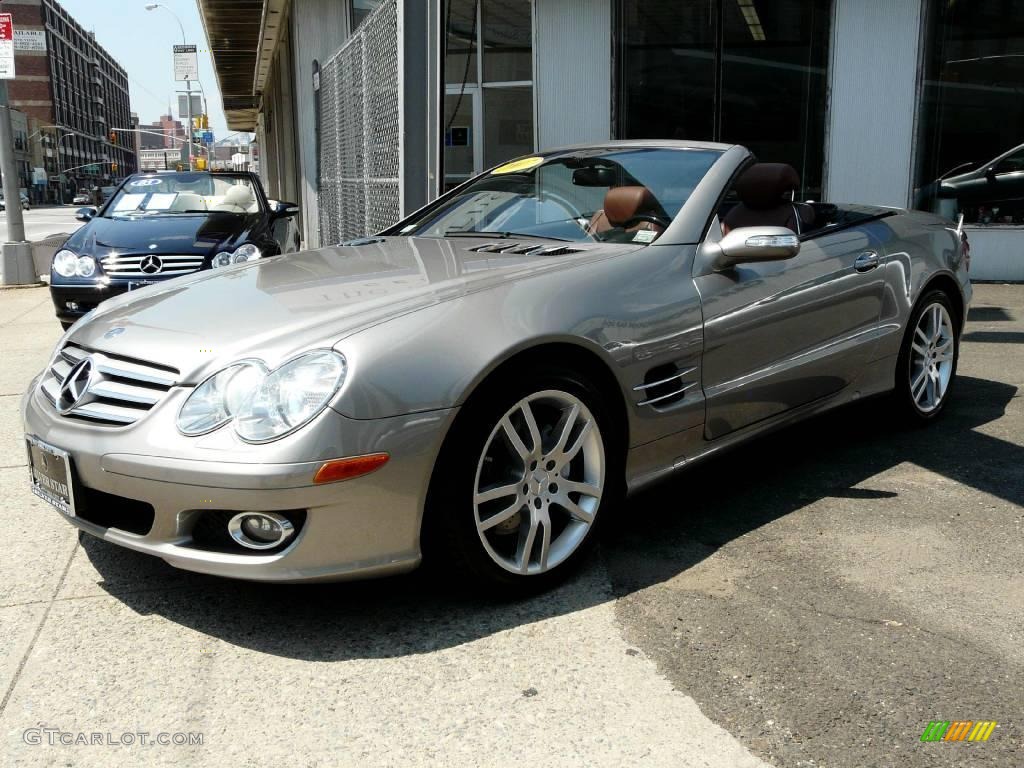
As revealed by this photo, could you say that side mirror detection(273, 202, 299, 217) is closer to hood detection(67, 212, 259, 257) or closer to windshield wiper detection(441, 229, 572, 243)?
hood detection(67, 212, 259, 257)

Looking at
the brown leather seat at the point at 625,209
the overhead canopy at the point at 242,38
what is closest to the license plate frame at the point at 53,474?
the brown leather seat at the point at 625,209

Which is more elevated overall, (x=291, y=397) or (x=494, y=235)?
(x=494, y=235)

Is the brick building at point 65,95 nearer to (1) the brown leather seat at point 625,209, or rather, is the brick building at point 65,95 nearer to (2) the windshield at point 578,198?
(2) the windshield at point 578,198

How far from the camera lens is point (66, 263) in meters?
7.14

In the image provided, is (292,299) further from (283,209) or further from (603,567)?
(283,209)

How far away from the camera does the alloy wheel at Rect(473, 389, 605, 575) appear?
9.34 feet

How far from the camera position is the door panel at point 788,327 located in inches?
137

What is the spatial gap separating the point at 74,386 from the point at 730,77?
9785 millimetres

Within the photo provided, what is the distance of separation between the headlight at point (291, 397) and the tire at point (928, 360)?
3.01 meters

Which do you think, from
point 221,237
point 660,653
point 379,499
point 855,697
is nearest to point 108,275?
point 221,237

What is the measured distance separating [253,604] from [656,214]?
1965 mm

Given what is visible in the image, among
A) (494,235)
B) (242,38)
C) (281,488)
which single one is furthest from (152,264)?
(242,38)

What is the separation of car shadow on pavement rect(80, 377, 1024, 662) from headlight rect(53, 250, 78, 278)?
13.7 ft

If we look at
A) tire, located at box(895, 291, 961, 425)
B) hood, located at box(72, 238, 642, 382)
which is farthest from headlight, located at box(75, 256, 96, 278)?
tire, located at box(895, 291, 961, 425)
